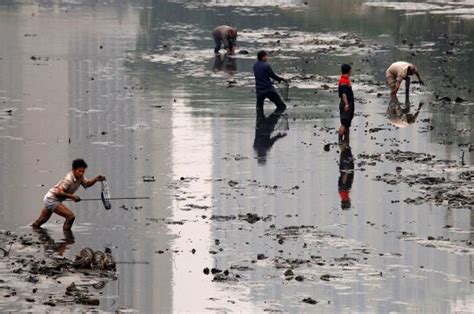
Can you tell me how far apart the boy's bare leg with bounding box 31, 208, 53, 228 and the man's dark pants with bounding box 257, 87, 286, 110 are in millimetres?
11785

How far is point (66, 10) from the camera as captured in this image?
6209 cm

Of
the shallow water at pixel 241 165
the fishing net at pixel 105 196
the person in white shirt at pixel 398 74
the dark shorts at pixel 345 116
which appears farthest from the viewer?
the person in white shirt at pixel 398 74

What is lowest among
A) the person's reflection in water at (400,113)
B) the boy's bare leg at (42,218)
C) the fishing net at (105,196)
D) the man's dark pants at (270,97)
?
the boy's bare leg at (42,218)

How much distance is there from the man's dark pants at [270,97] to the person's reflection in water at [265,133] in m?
0.15

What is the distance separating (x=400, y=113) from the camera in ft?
100.0

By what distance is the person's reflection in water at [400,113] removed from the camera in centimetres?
2922

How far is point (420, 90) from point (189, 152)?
9.77m

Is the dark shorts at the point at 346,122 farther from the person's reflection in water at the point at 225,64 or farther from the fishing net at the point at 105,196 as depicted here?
the person's reflection in water at the point at 225,64

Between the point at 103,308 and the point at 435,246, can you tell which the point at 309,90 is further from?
the point at 103,308

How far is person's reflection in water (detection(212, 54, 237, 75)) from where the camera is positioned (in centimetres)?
3847

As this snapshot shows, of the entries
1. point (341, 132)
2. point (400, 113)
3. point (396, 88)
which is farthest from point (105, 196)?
point (396, 88)

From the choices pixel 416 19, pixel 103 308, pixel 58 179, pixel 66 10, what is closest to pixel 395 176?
pixel 58 179

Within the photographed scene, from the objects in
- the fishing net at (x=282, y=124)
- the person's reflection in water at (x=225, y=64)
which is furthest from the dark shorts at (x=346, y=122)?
the person's reflection in water at (x=225, y=64)

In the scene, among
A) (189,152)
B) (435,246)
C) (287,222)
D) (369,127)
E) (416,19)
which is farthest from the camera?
(416,19)
